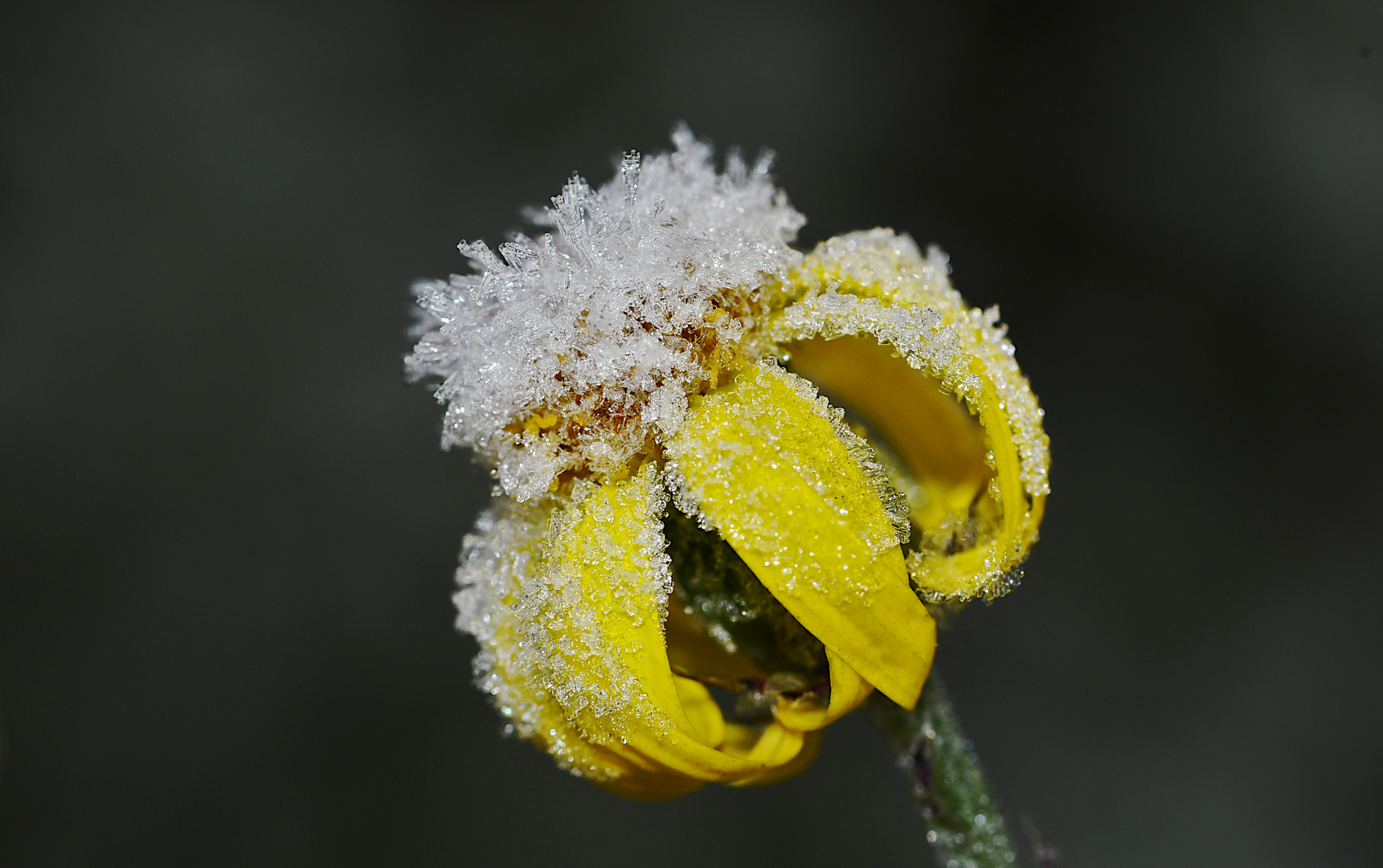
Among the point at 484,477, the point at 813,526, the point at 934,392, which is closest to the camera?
the point at 813,526

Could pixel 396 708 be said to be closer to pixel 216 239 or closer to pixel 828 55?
pixel 216 239

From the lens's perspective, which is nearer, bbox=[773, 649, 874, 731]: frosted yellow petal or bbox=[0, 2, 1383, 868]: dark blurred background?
bbox=[773, 649, 874, 731]: frosted yellow petal

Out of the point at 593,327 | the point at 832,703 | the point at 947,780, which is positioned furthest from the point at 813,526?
the point at 947,780

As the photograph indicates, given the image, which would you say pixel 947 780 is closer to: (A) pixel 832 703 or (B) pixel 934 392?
(A) pixel 832 703

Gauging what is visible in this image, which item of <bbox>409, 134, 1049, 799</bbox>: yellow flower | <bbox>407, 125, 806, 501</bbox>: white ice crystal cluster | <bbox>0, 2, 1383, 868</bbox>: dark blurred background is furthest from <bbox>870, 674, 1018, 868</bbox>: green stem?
<bbox>0, 2, 1383, 868</bbox>: dark blurred background

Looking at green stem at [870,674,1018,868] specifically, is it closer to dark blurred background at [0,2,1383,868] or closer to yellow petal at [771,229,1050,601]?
yellow petal at [771,229,1050,601]

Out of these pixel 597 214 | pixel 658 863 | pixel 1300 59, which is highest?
pixel 1300 59

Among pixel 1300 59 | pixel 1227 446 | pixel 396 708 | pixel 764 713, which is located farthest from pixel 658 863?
pixel 1300 59
